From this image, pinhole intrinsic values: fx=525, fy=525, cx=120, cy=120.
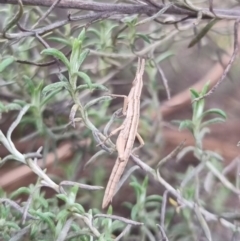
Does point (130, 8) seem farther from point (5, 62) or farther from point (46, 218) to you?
point (46, 218)

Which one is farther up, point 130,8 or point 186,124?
point 130,8

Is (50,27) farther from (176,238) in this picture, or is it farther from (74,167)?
(176,238)

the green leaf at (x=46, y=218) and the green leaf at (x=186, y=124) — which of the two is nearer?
the green leaf at (x=46, y=218)

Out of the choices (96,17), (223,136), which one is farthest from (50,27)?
(223,136)

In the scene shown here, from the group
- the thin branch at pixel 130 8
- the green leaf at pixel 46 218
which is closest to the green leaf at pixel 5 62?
the thin branch at pixel 130 8

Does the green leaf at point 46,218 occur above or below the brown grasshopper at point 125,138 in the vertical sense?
below

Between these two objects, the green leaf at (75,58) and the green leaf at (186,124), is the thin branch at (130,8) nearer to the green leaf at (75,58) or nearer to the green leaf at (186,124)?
the green leaf at (75,58)

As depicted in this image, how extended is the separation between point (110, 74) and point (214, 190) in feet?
1.20

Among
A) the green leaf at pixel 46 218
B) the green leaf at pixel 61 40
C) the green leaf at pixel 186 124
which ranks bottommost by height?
the green leaf at pixel 46 218

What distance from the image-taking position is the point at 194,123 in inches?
38.5

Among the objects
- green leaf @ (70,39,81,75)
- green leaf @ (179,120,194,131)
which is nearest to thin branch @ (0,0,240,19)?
green leaf @ (70,39,81,75)

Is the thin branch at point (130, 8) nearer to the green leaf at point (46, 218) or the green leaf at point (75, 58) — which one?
the green leaf at point (75, 58)

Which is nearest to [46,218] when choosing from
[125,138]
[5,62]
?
[125,138]

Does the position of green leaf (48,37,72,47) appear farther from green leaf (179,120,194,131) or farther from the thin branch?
green leaf (179,120,194,131)
